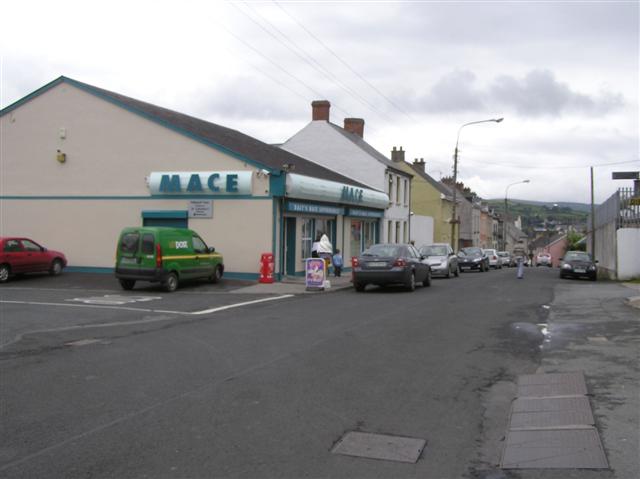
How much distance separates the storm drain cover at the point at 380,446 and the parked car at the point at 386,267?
562 inches

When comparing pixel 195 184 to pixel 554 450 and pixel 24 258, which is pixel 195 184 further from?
pixel 554 450

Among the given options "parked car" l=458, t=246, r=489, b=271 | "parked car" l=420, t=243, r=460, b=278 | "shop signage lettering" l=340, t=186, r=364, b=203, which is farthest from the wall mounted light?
"parked car" l=458, t=246, r=489, b=271

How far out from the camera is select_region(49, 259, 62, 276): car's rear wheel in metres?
24.2

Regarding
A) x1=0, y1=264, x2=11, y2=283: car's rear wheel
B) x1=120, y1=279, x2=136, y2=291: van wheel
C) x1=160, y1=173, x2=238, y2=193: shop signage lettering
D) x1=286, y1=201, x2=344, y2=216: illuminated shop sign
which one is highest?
x1=160, y1=173, x2=238, y2=193: shop signage lettering

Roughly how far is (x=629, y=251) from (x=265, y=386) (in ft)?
81.4

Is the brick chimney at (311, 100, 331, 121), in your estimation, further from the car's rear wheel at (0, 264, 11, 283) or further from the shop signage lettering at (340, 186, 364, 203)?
the car's rear wheel at (0, 264, 11, 283)

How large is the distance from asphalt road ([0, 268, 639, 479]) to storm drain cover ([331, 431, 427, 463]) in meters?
0.09

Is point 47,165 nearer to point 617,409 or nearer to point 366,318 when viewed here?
point 366,318

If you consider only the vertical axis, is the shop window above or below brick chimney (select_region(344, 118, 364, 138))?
below

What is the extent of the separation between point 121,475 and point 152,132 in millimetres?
21349

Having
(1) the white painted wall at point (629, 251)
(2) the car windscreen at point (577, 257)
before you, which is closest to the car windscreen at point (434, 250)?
(2) the car windscreen at point (577, 257)

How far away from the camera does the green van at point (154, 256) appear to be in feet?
62.8

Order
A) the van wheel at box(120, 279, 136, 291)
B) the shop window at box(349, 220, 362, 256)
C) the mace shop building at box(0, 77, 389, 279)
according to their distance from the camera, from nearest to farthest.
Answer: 1. the van wheel at box(120, 279, 136, 291)
2. the mace shop building at box(0, 77, 389, 279)
3. the shop window at box(349, 220, 362, 256)

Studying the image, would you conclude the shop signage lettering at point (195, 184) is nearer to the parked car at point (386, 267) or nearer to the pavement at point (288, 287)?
the pavement at point (288, 287)
